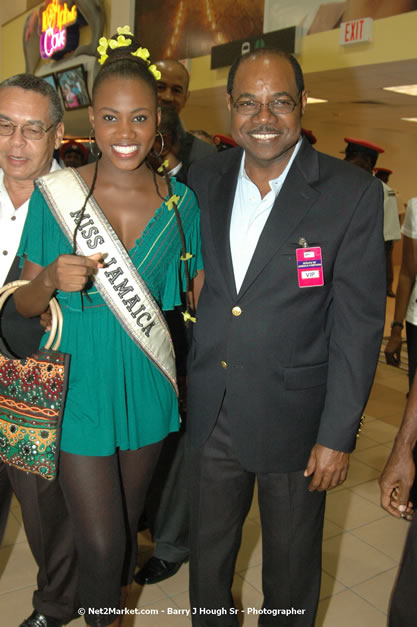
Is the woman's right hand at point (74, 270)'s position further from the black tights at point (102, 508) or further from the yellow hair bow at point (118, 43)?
the yellow hair bow at point (118, 43)

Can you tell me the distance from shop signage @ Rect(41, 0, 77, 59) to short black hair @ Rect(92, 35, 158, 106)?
28.2ft

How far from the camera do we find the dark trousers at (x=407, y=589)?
4.39ft

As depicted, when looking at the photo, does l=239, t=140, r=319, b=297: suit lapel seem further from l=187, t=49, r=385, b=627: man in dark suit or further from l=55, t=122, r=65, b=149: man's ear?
l=55, t=122, r=65, b=149: man's ear

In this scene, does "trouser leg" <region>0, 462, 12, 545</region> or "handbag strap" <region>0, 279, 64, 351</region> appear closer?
"handbag strap" <region>0, 279, 64, 351</region>

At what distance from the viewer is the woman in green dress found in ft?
5.20

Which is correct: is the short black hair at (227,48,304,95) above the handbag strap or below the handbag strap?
above

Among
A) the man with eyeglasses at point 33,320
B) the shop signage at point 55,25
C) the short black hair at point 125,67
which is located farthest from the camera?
the shop signage at point 55,25

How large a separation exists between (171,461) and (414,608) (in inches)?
49.2

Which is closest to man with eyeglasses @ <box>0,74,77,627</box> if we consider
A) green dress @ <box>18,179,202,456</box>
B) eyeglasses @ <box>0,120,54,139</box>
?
eyeglasses @ <box>0,120,54,139</box>

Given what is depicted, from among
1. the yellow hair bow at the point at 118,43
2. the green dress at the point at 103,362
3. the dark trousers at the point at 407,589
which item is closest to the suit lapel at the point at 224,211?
the green dress at the point at 103,362

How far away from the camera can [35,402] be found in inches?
63.8

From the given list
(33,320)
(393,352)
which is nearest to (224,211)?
(33,320)

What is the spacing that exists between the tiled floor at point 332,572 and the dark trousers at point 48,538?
139 millimetres

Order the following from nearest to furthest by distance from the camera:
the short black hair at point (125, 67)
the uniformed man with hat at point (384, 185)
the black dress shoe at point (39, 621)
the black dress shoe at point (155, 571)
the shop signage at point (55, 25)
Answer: the short black hair at point (125, 67) < the black dress shoe at point (39, 621) < the black dress shoe at point (155, 571) < the uniformed man with hat at point (384, 185) < the shop signage at point (55, 25)
